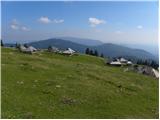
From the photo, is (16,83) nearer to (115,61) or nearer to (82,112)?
(82,112)

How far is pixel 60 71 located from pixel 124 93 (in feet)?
31.6

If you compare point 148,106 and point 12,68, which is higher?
point 12,68

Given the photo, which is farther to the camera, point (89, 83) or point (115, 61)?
point (115, 61)

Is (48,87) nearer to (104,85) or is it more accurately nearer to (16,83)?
(16,83)

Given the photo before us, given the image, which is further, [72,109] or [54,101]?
[54,101]

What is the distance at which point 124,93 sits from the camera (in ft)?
90.2

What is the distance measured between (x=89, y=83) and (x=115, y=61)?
33239mm

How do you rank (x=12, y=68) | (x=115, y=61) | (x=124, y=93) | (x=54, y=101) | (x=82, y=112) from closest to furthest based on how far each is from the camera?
(x=82, y=112), (x=54, y=101), (x=124, y=93), (x=12, y=68), (x=115, y=61)

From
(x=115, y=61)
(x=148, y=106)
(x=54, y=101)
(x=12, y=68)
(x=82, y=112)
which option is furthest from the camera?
(x=115, y=61)

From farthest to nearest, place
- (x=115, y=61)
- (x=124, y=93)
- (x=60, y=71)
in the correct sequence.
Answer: (x=115, y=61)
(x=60, y=71)
(x=124, y=93)

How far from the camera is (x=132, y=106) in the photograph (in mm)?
23406

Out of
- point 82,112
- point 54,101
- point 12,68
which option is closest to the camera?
point 82,112

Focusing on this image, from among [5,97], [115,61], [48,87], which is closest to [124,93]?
[48,87]

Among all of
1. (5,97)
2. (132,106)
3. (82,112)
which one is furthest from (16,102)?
(132,106)
